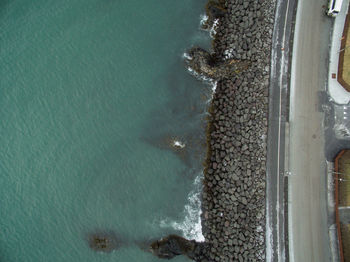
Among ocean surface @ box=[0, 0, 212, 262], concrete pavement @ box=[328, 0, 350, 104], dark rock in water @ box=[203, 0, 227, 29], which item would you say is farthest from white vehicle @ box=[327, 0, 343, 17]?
ocean surface @ box=[0, 0, 212, 262]

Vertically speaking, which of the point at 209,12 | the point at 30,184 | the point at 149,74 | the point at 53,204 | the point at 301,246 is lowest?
the point at 301,246

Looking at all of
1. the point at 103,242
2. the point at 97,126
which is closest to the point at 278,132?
the point at 97,126

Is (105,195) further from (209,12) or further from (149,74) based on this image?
(209,12)

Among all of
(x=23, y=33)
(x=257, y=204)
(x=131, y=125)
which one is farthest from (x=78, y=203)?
(x=23, y=33)

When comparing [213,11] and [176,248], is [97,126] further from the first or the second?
[213,11]

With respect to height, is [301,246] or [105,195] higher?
[105,195]

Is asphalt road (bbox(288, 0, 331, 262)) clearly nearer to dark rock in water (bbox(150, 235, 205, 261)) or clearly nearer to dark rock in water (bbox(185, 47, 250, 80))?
dark rock in water (bbox(185, 47, 250, 80))
